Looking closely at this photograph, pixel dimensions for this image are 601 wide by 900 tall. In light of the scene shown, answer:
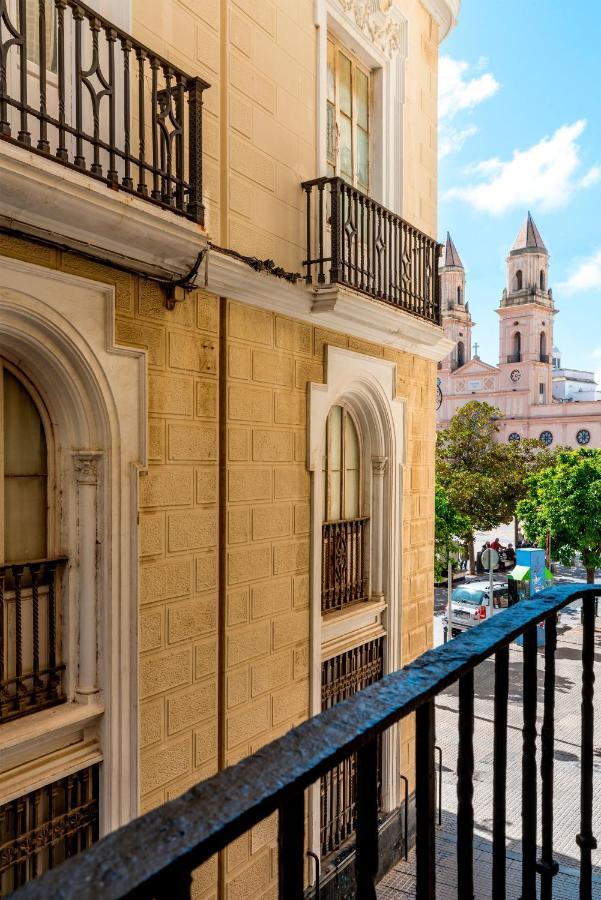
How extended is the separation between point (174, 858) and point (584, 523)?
22483mm

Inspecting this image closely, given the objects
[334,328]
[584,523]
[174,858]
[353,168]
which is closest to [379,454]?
[334,328]

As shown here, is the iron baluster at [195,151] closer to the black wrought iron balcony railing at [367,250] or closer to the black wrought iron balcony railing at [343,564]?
the black wrought iron balcony railing at [367,250]

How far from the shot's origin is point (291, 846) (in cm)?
100

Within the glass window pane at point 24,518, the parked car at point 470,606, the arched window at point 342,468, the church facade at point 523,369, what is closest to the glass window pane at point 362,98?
the arched window at point 342,468

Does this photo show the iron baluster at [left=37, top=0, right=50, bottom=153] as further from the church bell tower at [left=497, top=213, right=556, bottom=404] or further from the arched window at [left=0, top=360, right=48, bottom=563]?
the church bell tower at [left=497, top=213, right=556, bottom=404]

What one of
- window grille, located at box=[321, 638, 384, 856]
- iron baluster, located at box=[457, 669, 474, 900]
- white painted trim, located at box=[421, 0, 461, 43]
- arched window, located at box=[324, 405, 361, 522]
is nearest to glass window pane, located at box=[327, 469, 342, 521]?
arched window, located at box=[324, 405, 361, 522]

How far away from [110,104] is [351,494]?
483 centimetres

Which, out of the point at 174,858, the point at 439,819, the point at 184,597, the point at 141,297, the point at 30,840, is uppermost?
the point at 141,297

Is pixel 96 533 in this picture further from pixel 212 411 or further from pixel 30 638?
pixel 212 411

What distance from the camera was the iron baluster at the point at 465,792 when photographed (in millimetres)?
1501

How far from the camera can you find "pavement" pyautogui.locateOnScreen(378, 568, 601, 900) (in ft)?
24.3

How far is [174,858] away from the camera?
2.52ft

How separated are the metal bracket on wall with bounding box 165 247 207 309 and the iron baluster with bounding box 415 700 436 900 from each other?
13.2ft

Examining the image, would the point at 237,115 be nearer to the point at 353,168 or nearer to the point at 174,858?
the point at 353,168
